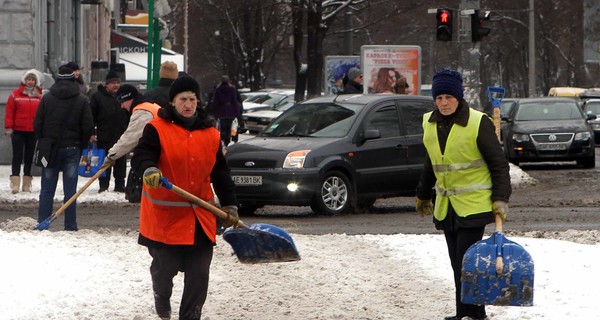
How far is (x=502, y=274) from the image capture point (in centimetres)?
802

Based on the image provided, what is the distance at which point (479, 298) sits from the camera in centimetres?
807

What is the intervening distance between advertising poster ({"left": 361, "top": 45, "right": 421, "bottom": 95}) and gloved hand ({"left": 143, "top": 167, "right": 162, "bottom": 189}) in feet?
67.1

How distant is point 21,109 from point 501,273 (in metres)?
12.8

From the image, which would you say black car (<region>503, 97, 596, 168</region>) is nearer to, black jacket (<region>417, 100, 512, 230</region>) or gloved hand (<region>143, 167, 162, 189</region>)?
black jacket (<region>417, 100, 512, 230</region>)

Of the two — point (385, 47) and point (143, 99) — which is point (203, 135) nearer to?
point (143, 99)

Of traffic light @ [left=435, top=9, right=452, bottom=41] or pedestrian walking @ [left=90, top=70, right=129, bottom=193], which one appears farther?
traffic light @ [left=435, top=9, right=452, bottom=41]

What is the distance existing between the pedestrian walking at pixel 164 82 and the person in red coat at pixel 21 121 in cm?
615

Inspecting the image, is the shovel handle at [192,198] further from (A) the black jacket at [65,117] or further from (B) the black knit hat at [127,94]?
(B) the black knit hat at [127,94]

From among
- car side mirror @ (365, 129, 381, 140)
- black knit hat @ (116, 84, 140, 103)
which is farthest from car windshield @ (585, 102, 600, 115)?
black knit hat @ (116, 84, 140, 103)

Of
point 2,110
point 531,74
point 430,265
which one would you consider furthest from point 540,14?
point 430,265

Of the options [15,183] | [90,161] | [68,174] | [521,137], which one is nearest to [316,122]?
[90,161]

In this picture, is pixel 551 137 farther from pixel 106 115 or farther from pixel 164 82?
pixel 164 82

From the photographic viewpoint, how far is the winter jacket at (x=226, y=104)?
30.6 meters

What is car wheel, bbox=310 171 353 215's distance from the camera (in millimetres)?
16750
